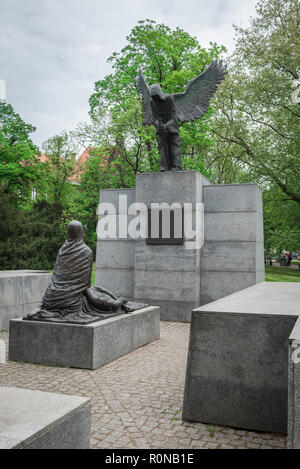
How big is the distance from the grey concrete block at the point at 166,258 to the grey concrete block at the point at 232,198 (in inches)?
53.2

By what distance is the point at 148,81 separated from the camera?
23562 millimetres

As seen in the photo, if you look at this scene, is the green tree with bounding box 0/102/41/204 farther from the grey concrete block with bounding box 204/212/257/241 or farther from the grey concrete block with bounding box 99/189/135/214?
the grey concrete block with bounding box 204/212/257/241

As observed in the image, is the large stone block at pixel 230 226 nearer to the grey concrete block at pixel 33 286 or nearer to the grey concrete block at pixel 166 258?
the grey concrete block at pixel 166 258

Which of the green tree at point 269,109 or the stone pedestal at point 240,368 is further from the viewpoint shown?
the green tree at point 269,109

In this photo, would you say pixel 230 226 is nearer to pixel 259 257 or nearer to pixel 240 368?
pixel 259 257

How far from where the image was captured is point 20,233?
20391 mm

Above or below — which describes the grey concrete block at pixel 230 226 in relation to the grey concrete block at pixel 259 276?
above

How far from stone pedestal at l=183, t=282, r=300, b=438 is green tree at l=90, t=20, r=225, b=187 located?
58.3ft

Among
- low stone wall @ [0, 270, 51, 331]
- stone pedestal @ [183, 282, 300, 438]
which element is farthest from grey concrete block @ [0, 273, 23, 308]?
stone pedestal @ [183, 282, 300, 438]

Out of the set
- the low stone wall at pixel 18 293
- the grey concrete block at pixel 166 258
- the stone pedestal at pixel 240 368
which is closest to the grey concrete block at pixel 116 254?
the grey concrete block at pixel 166 258

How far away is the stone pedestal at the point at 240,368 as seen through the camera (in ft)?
14.1

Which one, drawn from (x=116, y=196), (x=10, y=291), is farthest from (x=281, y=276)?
(x=10, y=291)

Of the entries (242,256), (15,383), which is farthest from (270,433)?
(242,256)

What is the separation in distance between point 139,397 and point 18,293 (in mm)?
5812
